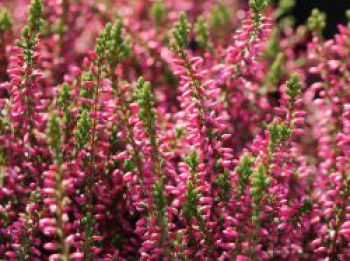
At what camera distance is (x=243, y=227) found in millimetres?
2562

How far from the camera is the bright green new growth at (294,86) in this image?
2.63 m

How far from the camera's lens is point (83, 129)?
266 centimetres

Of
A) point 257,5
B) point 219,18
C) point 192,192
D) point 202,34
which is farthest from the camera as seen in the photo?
point 219,18

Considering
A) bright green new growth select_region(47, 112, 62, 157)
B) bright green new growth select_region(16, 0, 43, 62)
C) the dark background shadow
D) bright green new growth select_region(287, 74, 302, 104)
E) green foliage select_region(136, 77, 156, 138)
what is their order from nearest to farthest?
bright green new growth select_region(47, 112, 62, 157) → green foliage select_region(136, 77, 156, 138) → bright green new growth select_region(287, 74, 302, 104) → bright green new growth select_region(16, 0, 43, 62) → the dark background shadow

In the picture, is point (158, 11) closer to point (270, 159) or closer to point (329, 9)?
point (270, 159)

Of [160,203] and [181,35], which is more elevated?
[181,35]

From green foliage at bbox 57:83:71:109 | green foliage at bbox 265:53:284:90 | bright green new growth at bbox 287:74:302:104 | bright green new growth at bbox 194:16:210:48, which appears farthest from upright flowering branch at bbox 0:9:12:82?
bright green new growth at bbox 287:74:302:104

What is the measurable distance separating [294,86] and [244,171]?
0.41 m

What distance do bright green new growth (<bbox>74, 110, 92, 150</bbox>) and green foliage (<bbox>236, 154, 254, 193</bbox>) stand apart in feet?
2.06

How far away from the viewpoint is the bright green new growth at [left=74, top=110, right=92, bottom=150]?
8.63ft

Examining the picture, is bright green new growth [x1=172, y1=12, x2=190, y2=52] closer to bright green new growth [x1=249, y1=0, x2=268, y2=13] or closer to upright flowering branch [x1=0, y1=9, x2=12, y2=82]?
bright green new growth [x1=249, y1=0, x2=268, y2=13]

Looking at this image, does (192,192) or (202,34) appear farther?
(202,34)

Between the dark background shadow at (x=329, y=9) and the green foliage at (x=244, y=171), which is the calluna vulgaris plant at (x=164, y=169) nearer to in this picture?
the green foliage at (x=244, y=171)

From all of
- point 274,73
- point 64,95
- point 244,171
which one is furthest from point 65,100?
point 274,73
